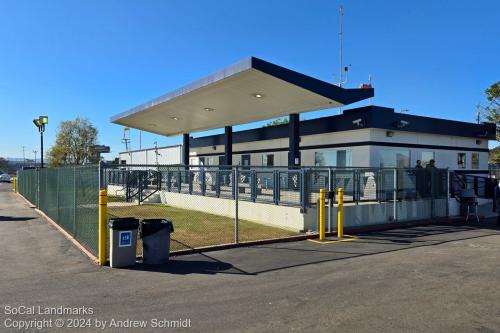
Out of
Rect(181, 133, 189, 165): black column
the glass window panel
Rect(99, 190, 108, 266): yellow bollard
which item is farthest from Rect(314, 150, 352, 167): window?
Rect(99, 190, 108, 266): yellow bollard

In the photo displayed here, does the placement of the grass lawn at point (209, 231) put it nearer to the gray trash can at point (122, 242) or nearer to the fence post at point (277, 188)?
the fence post at point (277, 188)

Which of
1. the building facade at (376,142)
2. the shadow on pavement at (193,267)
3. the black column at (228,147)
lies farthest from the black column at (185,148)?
the shadow on pavement at (193,267)

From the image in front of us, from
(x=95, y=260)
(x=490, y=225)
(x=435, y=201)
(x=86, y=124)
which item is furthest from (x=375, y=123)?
(x=86, y=124)

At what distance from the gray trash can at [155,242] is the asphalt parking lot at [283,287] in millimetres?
264

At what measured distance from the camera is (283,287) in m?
6.61

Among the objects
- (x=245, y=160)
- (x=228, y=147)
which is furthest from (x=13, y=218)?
(x=245, y=160)

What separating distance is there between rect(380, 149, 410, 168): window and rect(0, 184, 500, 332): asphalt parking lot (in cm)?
914

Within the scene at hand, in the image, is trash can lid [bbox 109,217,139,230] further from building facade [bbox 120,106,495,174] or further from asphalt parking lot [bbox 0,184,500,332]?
building facade [bbox 120,106,495,174]

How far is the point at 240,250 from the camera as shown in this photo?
9.70 metres

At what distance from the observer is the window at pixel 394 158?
759 inches

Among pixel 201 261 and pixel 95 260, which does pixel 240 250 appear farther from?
pixel 95 260

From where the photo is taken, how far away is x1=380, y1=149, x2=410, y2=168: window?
63.3 ft

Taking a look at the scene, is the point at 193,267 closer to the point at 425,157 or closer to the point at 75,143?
the point at 425,157

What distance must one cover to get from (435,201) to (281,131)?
33.9 ft
